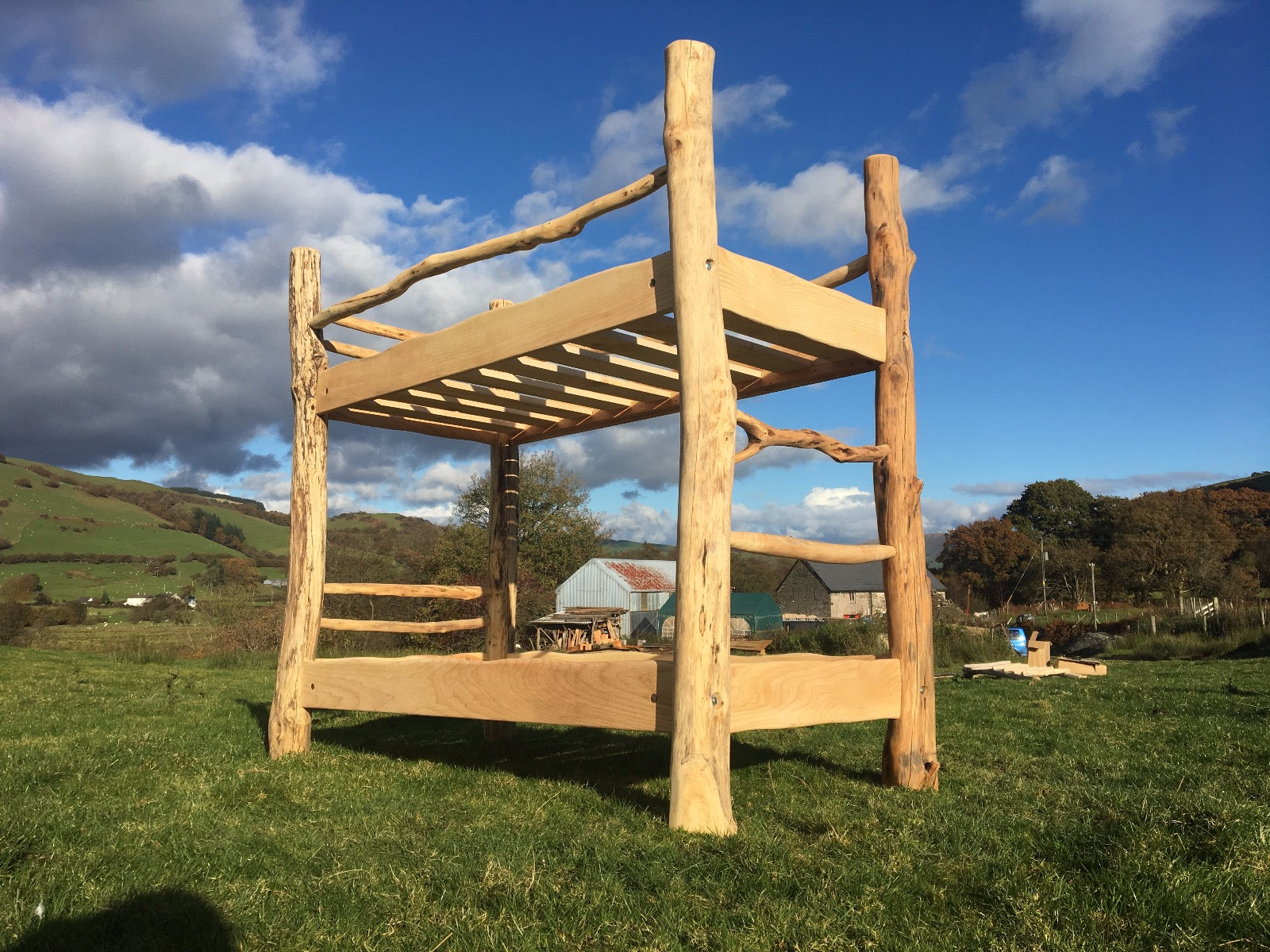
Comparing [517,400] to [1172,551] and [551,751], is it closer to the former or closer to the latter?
[551,751]

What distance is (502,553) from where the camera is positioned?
686 cm

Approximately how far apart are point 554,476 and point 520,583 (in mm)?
4698

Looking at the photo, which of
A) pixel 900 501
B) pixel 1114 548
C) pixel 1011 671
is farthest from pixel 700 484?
pixel 1114 548

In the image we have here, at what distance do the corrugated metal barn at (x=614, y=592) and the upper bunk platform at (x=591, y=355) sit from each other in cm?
3238

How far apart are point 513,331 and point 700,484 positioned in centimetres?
146

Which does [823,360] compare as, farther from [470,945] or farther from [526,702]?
[470,945]

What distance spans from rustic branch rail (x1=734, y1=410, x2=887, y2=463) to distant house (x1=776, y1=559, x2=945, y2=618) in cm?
4218

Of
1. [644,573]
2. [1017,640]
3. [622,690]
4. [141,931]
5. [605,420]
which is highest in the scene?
[605,420]

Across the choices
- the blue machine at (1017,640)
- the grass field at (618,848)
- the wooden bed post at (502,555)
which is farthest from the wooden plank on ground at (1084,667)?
the wooden bed post at (502,555)

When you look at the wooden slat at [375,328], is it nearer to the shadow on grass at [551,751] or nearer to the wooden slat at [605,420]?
the wooden slat at [605,420]

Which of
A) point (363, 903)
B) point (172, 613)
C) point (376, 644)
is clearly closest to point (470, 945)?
point (363, 903)

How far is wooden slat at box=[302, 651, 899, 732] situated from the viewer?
3760 mm

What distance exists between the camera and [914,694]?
4453mm

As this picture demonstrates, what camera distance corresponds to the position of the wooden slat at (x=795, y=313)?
3.76 m
